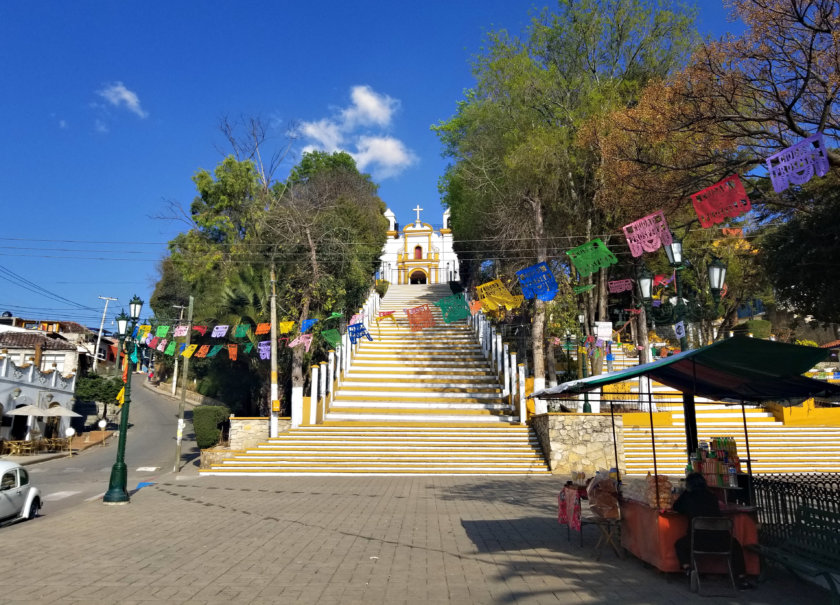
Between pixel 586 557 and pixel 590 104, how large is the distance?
54.6 feet

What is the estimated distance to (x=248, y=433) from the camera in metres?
19.8

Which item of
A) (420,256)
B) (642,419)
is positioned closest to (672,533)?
(642,419)

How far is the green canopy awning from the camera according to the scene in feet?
17.8

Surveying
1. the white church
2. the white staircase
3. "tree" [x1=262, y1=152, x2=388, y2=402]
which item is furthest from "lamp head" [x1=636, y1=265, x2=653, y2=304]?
the white church

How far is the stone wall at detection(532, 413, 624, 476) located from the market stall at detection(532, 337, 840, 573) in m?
8.33

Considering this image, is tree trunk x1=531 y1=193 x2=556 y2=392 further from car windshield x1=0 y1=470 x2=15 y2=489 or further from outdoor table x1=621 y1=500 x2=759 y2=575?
car windshield x1=0 y1=470 x2=15 y2=489

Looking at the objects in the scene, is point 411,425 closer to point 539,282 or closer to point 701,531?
point 539,282

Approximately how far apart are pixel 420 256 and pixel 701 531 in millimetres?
54547

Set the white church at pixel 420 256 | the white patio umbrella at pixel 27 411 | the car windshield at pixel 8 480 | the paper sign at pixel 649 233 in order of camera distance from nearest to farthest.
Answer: the car windshield at pixel 8 480, the paper sign at pixel 649 233, the white patio umbrella at pixel 27 411, the white church at pixel 420 256

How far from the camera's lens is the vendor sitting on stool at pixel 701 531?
5422 millimetres

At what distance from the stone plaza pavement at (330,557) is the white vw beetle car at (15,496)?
0.36 metres

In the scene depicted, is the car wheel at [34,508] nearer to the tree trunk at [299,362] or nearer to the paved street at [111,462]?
the paved street at [111,462]

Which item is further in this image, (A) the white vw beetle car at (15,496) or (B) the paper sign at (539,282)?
(B) the paper sign at (539,282)

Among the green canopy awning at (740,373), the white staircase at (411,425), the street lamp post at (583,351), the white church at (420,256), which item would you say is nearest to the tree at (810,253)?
the green canopy awning at (740,373)
